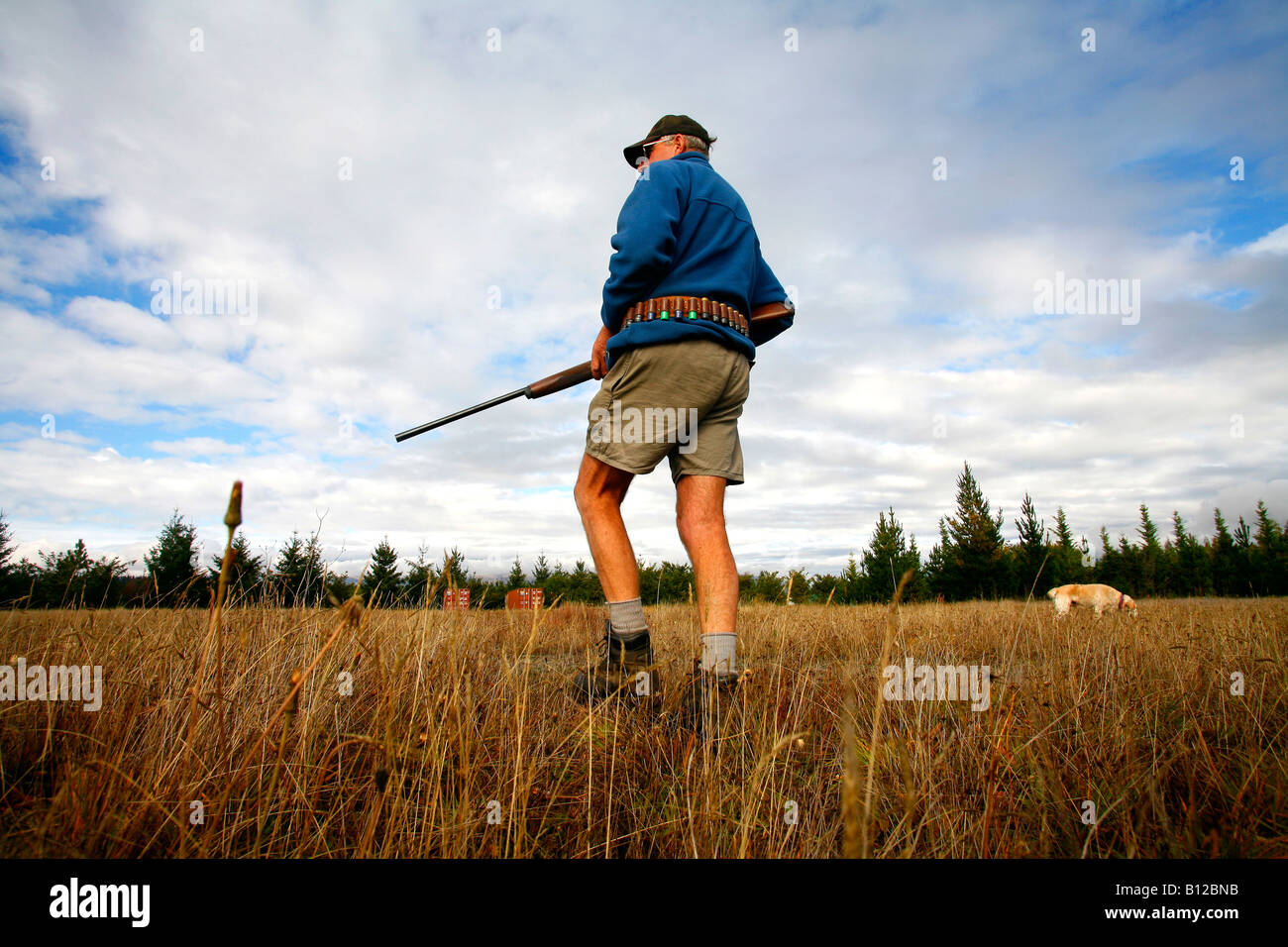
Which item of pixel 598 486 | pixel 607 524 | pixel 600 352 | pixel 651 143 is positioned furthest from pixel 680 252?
pixel 607 524

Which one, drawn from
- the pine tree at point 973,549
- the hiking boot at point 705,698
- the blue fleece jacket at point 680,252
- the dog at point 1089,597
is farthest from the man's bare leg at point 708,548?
the pine tree at point 973,549

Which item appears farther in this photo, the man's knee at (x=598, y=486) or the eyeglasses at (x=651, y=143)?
the eyeglasses at (x=651, y=143)

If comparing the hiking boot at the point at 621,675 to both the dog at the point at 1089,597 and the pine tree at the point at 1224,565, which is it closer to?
the dog at the point at 1089,597

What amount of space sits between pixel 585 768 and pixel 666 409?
1440 mm

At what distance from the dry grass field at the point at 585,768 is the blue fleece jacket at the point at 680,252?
1416 millimetres

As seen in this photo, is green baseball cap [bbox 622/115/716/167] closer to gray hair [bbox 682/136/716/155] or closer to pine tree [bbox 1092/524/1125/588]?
gray hair [bbox 682/136/716/155]

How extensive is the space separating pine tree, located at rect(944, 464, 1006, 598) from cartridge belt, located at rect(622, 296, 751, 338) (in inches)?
1765

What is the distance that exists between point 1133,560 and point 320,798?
205ft

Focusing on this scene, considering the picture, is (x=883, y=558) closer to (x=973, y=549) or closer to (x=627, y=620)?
(x=973, y=549)

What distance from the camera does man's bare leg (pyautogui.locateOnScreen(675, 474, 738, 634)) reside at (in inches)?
91.1

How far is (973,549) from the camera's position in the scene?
138 ft

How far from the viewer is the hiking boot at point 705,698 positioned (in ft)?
6.09

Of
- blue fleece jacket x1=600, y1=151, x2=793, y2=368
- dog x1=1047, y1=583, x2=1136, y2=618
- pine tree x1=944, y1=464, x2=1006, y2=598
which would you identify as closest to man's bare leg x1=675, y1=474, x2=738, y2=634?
blue fleece jacket x1=600, y1=151, x2=793, y2=368
